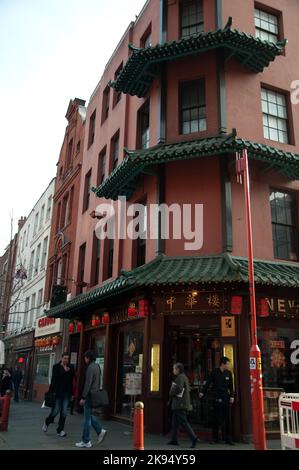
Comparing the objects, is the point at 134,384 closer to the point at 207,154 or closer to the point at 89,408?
the point at 89,408

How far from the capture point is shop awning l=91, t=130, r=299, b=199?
39.1 ft

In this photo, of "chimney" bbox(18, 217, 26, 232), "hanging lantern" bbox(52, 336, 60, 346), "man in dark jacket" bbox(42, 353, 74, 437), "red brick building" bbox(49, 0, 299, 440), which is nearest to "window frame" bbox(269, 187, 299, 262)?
"red brick building" bbox(49, 0, 299, 440)

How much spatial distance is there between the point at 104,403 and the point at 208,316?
3614 millimetres

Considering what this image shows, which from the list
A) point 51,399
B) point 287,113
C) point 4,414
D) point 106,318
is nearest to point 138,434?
point 51,399

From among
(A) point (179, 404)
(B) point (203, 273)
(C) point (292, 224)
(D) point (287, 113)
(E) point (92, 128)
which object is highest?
(E) point (92, 128)

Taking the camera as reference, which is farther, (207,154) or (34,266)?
(34,266)

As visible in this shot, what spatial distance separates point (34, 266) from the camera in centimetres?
3058

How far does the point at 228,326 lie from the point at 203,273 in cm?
161

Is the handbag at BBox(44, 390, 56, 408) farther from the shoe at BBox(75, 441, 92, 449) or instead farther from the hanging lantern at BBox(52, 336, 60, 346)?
the hanging lantern at BBox(52, 336, 60, 346)

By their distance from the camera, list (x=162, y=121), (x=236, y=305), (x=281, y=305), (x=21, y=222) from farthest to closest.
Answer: (x=21, y=222) < (x=162, y=121) < (x=281, y=305) < (x=236, y=305)

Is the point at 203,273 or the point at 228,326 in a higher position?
the point at 203,273

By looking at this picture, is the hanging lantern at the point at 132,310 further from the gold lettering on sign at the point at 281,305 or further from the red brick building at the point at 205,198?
the gold lettering on sign at the point at 281,305

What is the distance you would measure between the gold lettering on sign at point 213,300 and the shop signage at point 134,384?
3171 millimetres
